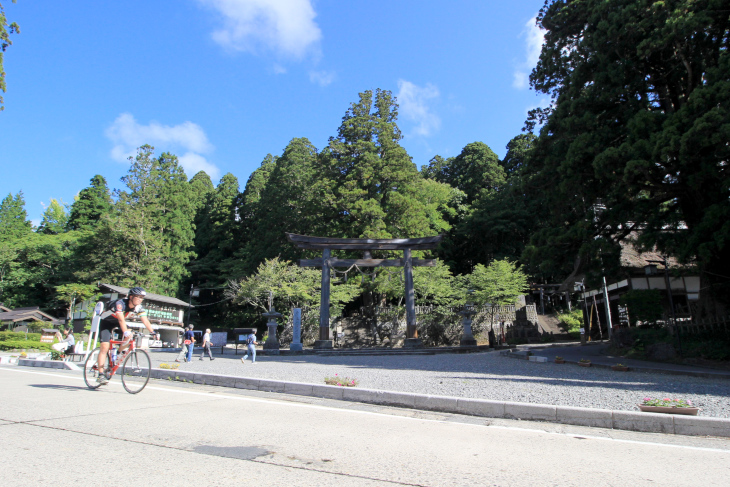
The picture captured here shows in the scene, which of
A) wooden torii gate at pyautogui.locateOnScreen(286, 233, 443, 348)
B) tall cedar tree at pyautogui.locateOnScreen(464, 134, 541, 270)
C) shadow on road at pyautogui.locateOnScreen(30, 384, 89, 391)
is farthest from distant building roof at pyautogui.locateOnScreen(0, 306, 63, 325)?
tall cedar tree at pyautogui.locateOnScreen(464, 134, 541, 270)

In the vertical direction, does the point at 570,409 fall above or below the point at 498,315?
below

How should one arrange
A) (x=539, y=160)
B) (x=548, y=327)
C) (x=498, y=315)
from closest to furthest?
1. (x=539, y=160)
2. (x=498, y=315)
3. (x=548, y=327)

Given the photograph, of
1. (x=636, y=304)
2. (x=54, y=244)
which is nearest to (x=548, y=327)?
(x=636, y=304)

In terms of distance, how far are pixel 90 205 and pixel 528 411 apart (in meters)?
48.3

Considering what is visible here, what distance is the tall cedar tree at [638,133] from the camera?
9641 mm

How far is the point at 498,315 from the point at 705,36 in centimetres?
1631

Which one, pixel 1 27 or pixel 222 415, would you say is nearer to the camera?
pixel 222 415

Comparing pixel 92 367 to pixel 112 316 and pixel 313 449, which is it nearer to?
pixel 112 316

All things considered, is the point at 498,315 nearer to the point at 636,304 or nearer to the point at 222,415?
the point at 636,304

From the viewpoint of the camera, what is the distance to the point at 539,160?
1489 cm

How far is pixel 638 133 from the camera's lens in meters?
10.9

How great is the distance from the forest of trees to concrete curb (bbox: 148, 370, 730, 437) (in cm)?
640

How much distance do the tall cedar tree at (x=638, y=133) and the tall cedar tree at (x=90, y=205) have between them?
1651 inches

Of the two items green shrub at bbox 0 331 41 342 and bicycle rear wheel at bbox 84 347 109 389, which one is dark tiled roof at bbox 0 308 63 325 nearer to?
green shrub at bbox 0 331 41 342
